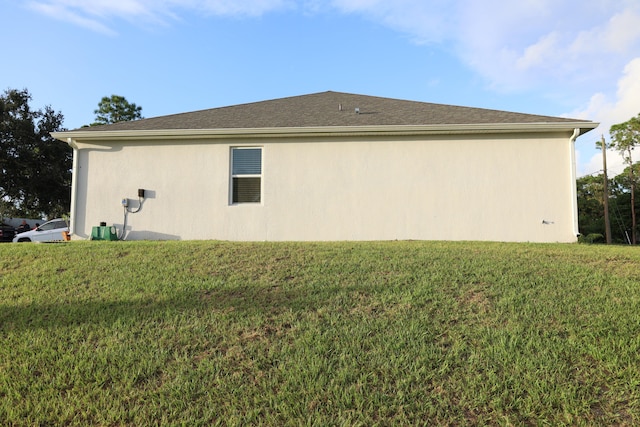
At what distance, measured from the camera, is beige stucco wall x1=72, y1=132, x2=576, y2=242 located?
9.04 metres

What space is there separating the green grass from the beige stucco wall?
3.58m

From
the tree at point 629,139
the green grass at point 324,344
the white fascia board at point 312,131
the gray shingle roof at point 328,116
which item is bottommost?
the green grass at point 324,344

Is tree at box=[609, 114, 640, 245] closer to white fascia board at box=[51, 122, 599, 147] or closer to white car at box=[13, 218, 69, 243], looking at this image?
white fascia board at box=[51, 122, 599, 147]

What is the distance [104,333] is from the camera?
363 centimetres

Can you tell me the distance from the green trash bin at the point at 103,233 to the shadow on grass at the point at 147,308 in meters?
5.19

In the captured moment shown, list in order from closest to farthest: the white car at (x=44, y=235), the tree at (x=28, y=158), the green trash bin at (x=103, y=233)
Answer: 1. the green trash bin at (x=103, y=233)
2. the white car at (x=44, y=235)
3. the tree at (x=28, y=158)

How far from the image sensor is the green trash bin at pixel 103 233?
369 inches

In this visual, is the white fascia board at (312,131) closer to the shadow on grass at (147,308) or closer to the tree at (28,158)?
the shadow on grass at (147,308)

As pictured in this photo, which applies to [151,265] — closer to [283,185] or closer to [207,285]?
[207,285]

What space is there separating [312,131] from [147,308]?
20.3ft

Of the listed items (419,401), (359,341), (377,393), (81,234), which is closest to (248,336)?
(359,341)

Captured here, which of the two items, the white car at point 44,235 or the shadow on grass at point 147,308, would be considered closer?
the shadow on grass at point 147,308

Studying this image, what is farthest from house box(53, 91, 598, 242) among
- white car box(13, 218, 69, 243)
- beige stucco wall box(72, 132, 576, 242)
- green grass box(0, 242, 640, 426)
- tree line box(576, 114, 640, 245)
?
tree line box(576, 114, 640, 245)

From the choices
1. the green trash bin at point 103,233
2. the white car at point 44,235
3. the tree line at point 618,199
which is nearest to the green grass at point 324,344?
the green trash bin at point 103,233
